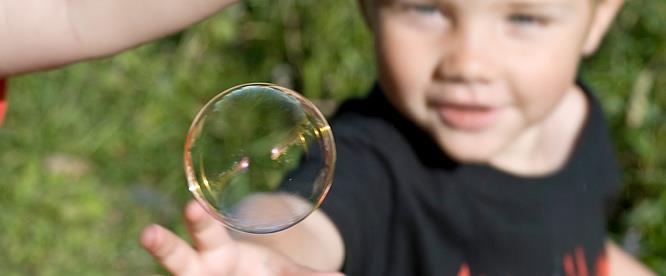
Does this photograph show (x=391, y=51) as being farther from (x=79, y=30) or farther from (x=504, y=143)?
(x=79, y=30)

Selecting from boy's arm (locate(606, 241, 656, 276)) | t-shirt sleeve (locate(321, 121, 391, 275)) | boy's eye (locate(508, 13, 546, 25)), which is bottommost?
boy's arm (locate(606, 241, 656, 276))

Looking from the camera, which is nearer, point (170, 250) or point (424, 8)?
point (170, 250)

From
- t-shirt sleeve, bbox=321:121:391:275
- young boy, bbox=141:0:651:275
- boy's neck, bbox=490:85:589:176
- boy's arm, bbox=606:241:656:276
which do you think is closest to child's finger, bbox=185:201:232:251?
young boy, bbox=141:0:651:275

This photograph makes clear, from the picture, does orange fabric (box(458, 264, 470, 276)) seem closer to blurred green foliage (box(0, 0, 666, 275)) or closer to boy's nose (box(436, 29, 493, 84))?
boy's nose (box(436, 29, 493, 84))

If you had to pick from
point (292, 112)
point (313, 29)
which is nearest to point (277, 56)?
point (313, 29)

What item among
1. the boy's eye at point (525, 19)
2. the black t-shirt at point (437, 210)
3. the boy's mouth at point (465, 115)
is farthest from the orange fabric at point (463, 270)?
the boy's eye at point (525, 19)

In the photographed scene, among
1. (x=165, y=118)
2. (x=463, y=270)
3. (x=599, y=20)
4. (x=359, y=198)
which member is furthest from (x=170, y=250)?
(x=165, y=118)

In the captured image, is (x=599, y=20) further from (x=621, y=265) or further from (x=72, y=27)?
(x=72, y=27)

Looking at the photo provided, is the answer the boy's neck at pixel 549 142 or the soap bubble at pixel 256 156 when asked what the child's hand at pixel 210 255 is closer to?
the soap bubble at pixel 256 156
